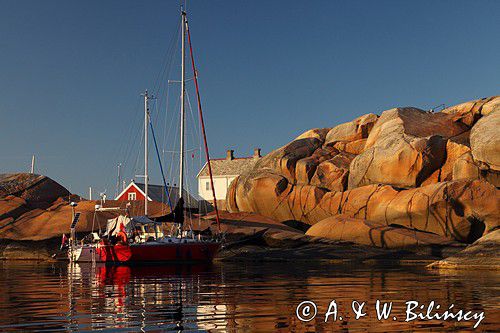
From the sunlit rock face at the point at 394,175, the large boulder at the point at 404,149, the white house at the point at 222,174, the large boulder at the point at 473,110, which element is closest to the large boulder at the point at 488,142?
the sunlit rock face at the point at 394,175

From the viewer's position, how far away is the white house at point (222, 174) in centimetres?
→ 7750

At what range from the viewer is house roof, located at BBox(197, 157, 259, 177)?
77812mm

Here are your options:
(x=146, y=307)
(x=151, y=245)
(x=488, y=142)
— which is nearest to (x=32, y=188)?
(x=151, y=245)

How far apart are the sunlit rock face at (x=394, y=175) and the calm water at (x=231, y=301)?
15.1 meters

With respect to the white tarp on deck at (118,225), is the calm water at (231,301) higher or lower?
lower

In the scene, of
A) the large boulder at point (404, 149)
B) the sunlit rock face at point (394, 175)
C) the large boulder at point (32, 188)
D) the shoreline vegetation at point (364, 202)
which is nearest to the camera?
the shoreline vegetation at point (364, 202)

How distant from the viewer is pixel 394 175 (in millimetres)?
45469

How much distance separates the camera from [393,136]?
47375mm

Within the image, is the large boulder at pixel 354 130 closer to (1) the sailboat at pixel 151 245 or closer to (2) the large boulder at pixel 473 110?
(2) the large boulder at pixel 473 110

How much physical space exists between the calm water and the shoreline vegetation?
10.9m

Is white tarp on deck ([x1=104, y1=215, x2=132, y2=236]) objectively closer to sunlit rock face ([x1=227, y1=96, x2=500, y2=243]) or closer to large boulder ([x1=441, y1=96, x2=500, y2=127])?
sunlit rock face ([x1=227, y1=96, x2=500, y2=243])

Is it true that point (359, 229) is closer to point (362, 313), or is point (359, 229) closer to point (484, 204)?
point (484, 204)

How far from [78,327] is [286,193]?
39654 millimetres

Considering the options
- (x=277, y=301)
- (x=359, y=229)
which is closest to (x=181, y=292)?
(x=277, y=301)
